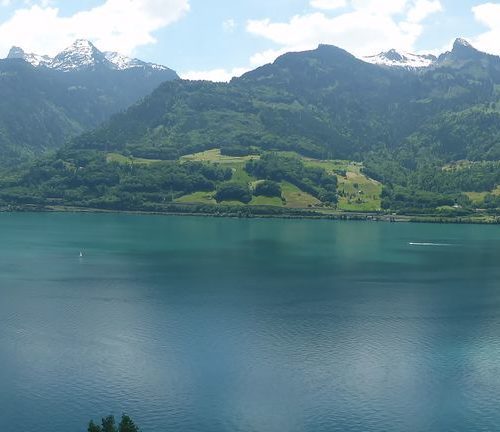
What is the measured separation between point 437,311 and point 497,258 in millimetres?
77574

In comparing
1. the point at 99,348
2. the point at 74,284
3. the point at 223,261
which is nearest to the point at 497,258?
the point at 223,261

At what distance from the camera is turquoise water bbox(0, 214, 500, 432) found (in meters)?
63.8

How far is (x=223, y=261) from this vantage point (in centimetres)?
16162

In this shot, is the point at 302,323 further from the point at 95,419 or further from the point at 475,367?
the point at 95,419

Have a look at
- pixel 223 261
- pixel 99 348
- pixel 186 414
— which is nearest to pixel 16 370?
pixel 99 348

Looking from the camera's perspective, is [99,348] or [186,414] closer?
[186,414]

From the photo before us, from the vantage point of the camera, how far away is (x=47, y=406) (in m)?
64.2

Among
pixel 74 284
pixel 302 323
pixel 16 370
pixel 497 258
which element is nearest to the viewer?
pixel 16 370

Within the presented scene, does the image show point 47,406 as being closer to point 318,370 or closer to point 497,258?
point 318,370

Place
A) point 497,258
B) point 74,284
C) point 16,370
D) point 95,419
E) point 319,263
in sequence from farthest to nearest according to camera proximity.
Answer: point 497,258
point 319,263
point 74,284
point 16,370
point 95,419

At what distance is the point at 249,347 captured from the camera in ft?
278

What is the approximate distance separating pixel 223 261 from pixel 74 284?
4379 cm

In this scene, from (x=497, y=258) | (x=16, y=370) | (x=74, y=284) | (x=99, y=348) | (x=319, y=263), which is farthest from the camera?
(x=497, y=258)

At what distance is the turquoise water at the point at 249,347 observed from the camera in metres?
63.8
